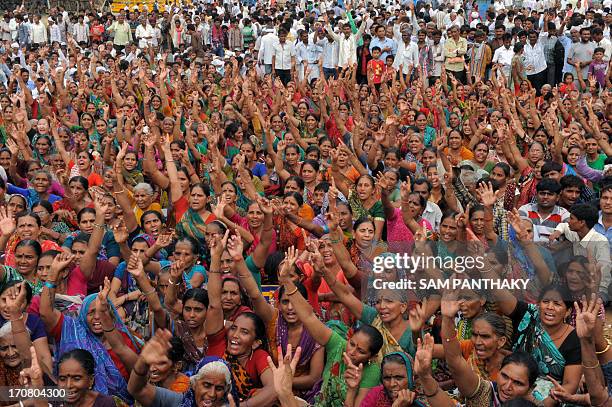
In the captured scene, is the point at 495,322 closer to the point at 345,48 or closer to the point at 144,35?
the point at 345,48

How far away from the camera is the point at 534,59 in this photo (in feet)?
45.4

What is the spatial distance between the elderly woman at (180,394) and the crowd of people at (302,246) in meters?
0.01

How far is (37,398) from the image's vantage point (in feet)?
11.9

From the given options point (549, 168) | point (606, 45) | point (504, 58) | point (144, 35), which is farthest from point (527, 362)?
point (144, 35)

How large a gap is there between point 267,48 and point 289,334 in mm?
11122

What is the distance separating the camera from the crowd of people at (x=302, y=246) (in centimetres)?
392

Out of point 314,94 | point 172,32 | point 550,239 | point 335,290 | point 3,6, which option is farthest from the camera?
point 3,6

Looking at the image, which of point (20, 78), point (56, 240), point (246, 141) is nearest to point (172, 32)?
point (20, 78)

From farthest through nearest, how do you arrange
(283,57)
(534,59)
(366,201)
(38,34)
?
(38,34), (283,57), (534,59), (366,201)

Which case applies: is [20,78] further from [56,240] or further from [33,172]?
[56,240]

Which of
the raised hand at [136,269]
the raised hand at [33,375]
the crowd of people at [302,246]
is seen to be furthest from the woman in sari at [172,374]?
the raised hand at [33,375]

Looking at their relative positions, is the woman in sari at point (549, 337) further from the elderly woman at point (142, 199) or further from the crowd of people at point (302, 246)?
the elderly woman at point (142, 199)

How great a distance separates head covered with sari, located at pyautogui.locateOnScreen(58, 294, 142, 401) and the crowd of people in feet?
0.04

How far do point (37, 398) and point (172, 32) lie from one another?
50.9 feet
